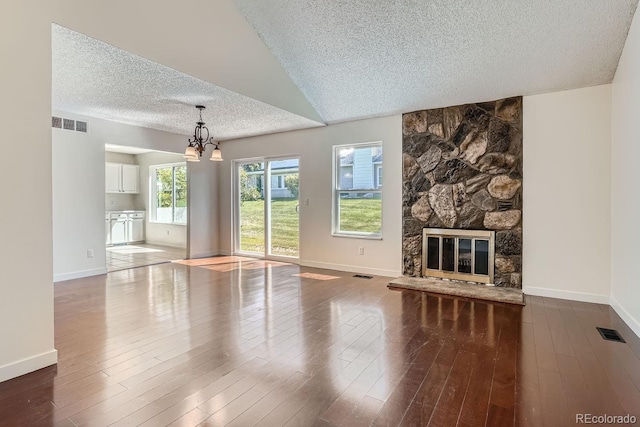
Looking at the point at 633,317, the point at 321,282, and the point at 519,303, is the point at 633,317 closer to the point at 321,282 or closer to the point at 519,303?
the point at 519,303

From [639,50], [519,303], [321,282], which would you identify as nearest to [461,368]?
[519,303]

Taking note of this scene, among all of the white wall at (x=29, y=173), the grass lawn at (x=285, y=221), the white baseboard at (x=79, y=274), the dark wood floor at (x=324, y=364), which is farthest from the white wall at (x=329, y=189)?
the white wall at (x=29, y=173)

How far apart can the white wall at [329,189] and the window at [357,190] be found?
12 cm

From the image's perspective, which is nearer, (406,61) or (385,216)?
(406,61)

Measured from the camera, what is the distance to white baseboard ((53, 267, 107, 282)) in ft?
15.4

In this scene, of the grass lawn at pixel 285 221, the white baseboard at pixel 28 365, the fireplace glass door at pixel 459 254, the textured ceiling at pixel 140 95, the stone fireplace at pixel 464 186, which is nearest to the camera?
the white baseboard at pixel 28 365

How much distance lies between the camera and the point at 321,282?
15.5 feet

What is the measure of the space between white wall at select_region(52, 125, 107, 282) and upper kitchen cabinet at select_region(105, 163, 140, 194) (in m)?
3.60

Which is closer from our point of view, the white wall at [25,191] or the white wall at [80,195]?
the white wall at [25,191]

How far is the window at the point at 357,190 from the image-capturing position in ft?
17.5

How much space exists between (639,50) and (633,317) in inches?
91.1

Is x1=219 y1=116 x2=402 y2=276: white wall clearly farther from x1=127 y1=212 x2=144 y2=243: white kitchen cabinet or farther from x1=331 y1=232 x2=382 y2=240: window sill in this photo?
x1=127 y1=212 x2=144 y2=243: white kitchen cabinet

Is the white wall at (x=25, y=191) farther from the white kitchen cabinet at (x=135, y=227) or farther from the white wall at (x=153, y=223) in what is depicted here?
the white kitchen cabinet at (x=135, y=227)

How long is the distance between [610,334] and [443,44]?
319cm
